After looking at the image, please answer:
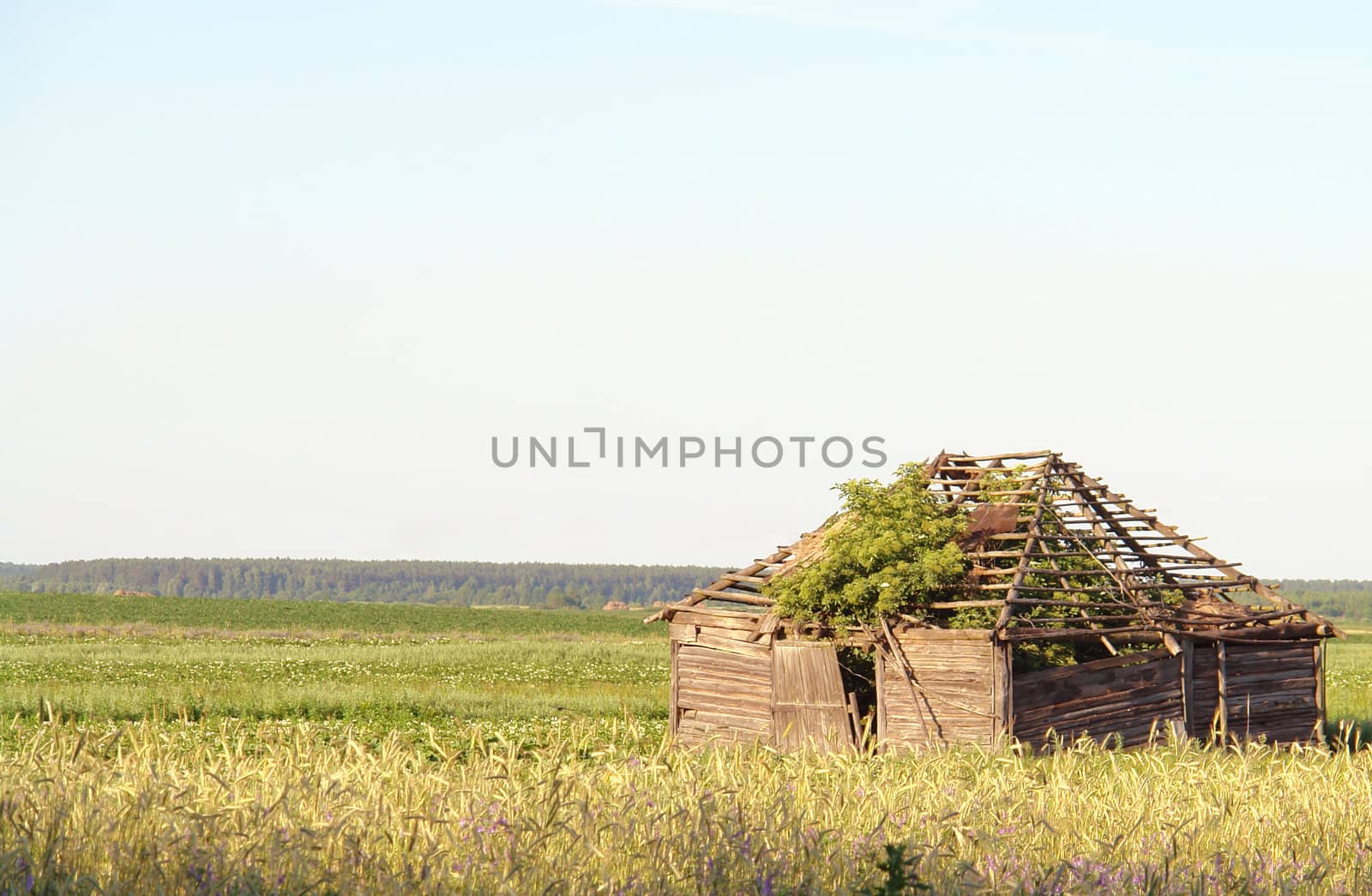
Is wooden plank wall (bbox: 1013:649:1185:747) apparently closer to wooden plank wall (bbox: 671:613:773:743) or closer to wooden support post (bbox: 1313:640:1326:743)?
wooden support post (bbox: 1313:640:1326:743)

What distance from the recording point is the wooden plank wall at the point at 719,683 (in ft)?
74.9

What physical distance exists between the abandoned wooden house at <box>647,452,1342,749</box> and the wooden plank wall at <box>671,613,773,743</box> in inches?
1.1

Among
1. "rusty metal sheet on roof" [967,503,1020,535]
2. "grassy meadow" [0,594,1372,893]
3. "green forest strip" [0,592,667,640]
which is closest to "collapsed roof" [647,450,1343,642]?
"rusty metal sheet on roof" [967,503,1020,535]

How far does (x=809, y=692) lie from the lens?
22.1m

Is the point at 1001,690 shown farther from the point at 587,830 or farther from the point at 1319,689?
the point at 587,830

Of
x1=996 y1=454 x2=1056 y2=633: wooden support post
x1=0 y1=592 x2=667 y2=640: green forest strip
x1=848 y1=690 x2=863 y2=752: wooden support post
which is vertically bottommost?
x1=0 y1=592 x2=667 y2=640: green forest strip

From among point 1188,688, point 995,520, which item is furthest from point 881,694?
point 1188,688

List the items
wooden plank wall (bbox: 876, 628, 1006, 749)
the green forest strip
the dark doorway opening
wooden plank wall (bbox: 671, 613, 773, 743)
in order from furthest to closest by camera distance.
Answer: the green forest strip < wooden plank wall (bbox: 671, 613, 773, 743) < the dark doorway opening < wooden plank wall (bbox: 876, 628, 1006, 749)

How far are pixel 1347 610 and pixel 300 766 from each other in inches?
7518

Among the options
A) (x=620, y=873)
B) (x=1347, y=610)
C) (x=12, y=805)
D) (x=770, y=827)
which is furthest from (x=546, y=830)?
(x=1347, y=610)

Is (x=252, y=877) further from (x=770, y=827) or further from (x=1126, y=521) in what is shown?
(x=1126, y=521)

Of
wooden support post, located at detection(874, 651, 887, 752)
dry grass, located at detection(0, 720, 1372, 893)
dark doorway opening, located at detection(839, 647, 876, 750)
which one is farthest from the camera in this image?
dark doorway opening, located at detection(839, 647, 876, 750)

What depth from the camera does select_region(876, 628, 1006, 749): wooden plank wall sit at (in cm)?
2053

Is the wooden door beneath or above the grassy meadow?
beneath
